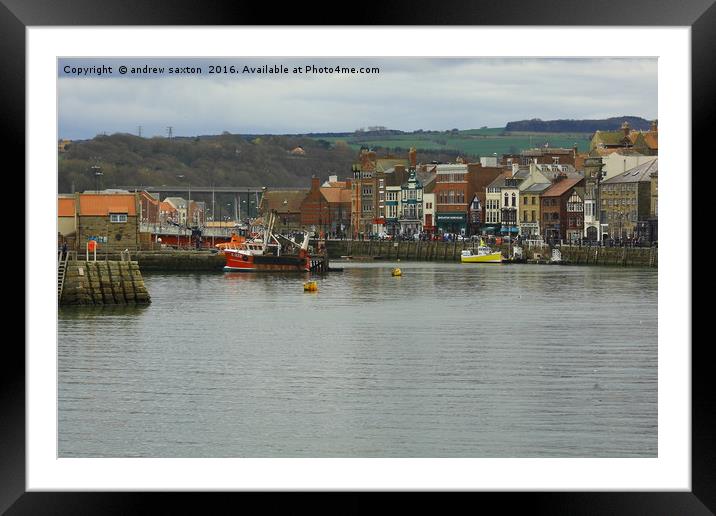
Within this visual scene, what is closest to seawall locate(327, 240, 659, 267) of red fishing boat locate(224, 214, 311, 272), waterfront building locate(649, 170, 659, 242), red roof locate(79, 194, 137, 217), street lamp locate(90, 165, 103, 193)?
waterfront building locate(649, 170, 659, 242)

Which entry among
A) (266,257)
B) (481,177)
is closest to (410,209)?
(481,177)

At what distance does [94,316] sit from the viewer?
76.4ft

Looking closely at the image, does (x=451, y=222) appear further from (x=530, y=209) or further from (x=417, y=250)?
(x=530, y=209)

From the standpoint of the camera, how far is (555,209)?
51312 mm

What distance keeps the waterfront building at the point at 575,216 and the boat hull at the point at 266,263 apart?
1186cm

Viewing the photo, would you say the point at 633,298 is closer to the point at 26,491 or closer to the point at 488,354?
the point at 488,354

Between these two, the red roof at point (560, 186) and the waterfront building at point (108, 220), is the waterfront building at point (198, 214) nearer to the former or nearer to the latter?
the waterfront building at point (108, 220)

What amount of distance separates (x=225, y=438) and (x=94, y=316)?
1372 cm

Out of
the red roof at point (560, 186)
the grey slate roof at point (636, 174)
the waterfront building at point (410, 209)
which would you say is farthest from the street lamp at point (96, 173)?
the waterfront building at point (410, 209)

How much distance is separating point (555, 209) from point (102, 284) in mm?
29791

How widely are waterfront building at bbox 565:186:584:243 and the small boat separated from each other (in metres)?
3.70

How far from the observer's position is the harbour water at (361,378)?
10.1 meters
